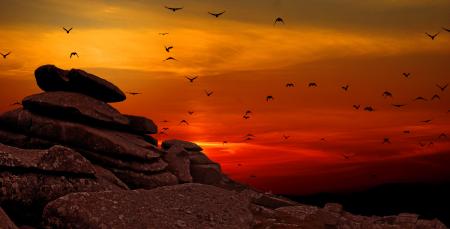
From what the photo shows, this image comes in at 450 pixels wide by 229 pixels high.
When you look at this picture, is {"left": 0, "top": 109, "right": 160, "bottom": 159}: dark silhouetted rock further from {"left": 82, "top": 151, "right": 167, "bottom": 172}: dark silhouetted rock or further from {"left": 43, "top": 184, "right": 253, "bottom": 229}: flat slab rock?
{"left": 43, "top": 184, "right": 253, "bottom": 229}: flat slab rock

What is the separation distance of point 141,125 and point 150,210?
22.0 meters

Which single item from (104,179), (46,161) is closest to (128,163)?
(104,179)

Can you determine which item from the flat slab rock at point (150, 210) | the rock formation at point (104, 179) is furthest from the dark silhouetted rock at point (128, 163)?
the flat slab rock at point (150, 210)

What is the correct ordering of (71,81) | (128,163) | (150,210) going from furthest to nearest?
(71,81) → (128,163) → (150,210)

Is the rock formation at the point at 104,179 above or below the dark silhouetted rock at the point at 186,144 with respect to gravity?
below

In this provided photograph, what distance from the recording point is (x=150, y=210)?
23156 mm

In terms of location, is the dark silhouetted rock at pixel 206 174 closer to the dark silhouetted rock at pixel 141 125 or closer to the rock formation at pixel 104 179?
the rock formation at pixel 104 179

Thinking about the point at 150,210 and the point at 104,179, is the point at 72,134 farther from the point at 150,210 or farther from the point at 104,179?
the point at 150,210

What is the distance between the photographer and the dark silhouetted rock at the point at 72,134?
121 feet

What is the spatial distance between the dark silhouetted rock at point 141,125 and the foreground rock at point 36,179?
17.2m

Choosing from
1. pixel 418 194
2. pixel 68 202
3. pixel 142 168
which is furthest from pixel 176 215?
pixel 418 194

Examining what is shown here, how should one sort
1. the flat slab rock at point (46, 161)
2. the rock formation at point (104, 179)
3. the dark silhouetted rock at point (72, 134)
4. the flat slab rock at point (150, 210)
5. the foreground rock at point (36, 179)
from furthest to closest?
the dark silhouetted rock at point (72, 134) < the flat slab rock at point (46, 161) < the foreground rock at point (36, 179) < the rock formation at point (104, 179) < the flat slab rock at point (150, 210)

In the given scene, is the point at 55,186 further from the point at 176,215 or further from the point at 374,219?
the point at 374,219

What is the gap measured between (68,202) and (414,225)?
76.0 feet
